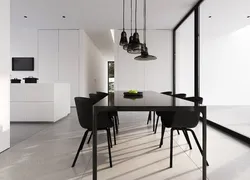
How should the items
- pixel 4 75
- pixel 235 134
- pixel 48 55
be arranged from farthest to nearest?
1. pixel 48 55
2. pixel 235 134
3. pixel 4 75

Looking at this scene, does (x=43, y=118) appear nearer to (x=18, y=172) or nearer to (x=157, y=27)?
(x=18, y=172)

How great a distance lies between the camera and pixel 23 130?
4.43m

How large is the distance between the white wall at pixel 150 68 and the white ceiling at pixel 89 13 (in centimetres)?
52

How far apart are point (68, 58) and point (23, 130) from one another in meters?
4.44

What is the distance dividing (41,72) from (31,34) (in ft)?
4.98

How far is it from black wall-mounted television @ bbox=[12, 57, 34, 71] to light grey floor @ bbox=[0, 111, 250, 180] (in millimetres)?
5458

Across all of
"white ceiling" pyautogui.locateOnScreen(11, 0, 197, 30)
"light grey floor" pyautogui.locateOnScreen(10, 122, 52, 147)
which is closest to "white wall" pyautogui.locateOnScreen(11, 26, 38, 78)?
"white ceiling" pyautogui.locateOnScreen(11, 0, 197, 30)

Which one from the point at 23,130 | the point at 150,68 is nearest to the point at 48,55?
the point at 150,68

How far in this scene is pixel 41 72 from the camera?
27.6ft

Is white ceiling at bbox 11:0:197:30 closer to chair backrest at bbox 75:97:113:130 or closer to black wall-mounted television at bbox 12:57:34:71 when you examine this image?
black wall-mounted television at bbox 12:57:34:71

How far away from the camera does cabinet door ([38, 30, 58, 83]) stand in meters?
8.39

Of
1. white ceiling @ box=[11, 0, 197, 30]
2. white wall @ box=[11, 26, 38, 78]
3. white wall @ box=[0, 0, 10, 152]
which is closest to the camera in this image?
white wall @ box=[0, 0, 10, 152]

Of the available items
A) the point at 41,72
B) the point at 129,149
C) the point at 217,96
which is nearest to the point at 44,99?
the point at 129,149

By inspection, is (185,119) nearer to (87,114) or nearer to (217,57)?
(87,114)
